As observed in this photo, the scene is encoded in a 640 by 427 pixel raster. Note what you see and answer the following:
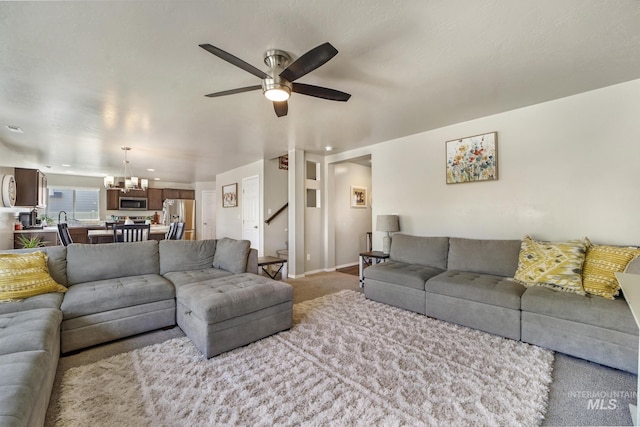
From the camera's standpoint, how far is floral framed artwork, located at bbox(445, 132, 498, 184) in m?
3.43

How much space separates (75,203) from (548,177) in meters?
11.1

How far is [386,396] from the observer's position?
174 cm

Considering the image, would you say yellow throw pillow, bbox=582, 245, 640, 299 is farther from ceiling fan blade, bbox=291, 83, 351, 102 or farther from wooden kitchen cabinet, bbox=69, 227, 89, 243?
wooden kitchen cabinet, bbox=69, 227, 89, 243

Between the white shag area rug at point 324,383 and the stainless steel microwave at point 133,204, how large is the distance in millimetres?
7875

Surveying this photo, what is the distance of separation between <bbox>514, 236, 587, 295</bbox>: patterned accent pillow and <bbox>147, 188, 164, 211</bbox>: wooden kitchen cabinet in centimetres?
987

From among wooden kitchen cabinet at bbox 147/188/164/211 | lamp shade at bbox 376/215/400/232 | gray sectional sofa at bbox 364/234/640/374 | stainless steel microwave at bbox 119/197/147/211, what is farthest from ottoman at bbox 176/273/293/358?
wooden kitchen cabinet at bbox 147/188/164/211

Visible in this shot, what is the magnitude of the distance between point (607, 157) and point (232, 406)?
3.91m

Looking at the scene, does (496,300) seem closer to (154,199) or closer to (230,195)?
(230,195)

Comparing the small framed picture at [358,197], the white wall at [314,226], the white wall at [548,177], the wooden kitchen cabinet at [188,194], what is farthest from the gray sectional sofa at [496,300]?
the wooden kitchen cabinet at [188,194]

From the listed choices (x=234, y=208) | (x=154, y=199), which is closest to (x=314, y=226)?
(x=234, y=208)

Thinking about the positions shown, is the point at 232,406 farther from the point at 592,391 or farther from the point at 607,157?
the point at 607,157

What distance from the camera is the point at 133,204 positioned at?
8734mm

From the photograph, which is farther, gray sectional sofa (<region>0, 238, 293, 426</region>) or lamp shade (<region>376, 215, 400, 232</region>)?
lamp shade (<region>376, 215, 400, 232</region>)

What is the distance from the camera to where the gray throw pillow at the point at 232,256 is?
132 inches
